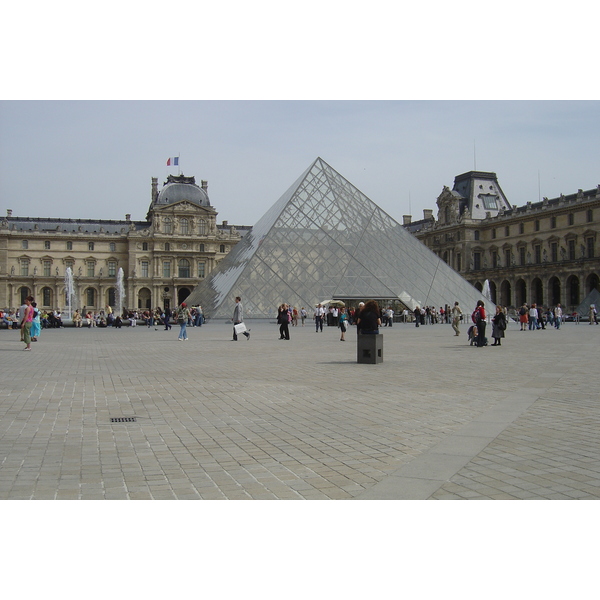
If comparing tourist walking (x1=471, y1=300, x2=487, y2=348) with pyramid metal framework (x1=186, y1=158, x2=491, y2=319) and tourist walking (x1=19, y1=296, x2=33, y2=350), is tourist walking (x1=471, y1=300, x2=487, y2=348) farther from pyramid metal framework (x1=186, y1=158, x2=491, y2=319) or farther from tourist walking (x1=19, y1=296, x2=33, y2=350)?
pyramid metal framework (x1=186, y1=158, x2=491, y2=319)

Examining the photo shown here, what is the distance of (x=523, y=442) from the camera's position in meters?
5.02

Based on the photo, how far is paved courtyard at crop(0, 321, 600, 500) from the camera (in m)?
3.94

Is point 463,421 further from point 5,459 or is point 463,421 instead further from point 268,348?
point 268,348

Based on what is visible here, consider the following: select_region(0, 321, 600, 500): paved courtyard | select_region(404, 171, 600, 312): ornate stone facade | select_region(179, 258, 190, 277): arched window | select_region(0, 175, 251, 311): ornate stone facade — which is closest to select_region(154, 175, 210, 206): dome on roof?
select_region(0, 175, 251, 311): ornate stone facade

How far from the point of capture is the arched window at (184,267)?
85400 mm

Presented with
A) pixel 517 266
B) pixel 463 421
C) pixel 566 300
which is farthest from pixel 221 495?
pixel 517 266

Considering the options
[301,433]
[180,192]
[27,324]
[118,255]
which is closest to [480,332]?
[27,324]

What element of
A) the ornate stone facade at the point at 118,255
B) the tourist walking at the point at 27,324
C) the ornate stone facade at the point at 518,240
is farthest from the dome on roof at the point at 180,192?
the tourist walking at the point at 27,324

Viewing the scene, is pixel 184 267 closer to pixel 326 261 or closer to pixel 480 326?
pixel 326 261

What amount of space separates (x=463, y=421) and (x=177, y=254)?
81.0m

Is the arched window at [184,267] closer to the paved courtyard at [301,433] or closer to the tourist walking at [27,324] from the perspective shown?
the tourist walking at [27,324]

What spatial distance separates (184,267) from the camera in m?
85.6

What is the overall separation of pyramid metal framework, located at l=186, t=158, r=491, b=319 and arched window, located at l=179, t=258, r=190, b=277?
5057cm

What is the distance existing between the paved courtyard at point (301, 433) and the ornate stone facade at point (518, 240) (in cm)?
5498
